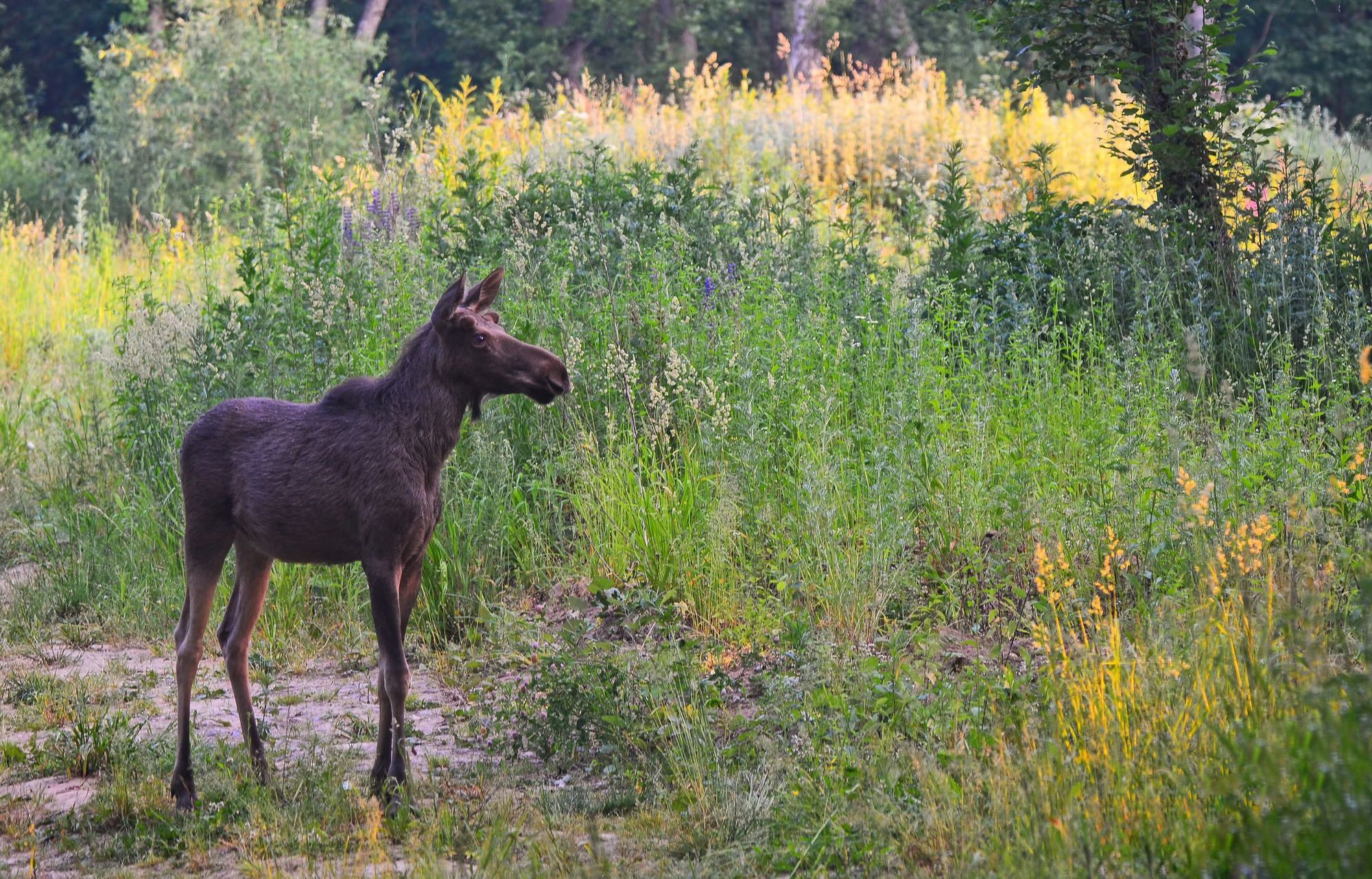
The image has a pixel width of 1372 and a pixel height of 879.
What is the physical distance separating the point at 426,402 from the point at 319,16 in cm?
2704

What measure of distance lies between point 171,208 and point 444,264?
14.1m

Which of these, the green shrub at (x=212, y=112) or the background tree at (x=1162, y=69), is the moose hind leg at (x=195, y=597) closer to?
the background tree at (x=1162, y=69)

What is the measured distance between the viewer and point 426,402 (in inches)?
196

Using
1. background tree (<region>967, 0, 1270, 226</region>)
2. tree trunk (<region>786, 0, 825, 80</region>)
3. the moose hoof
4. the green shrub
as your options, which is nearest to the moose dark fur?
the moose hoof

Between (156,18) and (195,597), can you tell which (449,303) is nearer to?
(195,597)

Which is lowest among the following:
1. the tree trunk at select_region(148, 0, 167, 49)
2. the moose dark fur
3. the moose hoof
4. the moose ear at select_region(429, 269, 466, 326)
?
the moose hoof

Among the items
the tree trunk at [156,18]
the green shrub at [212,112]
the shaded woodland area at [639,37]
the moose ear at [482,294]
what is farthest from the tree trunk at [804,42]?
the moose ear at [482,294]

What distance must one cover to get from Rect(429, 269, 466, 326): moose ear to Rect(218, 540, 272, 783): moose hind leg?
1.19 meters

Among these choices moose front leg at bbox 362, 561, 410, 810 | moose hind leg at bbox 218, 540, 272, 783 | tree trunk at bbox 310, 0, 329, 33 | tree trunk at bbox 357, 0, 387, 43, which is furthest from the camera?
tree trunk at bbox 357, 0, 387, 43

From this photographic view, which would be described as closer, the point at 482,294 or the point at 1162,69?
the point at 482,294

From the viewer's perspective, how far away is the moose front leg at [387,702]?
193 inches

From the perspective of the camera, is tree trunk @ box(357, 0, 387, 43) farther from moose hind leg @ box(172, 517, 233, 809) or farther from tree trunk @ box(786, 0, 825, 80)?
moose hind leg @ box(172, 517, 233, 809)

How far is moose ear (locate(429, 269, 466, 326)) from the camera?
4945 mm

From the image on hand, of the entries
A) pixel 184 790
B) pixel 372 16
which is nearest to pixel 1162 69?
pixel 184 790
